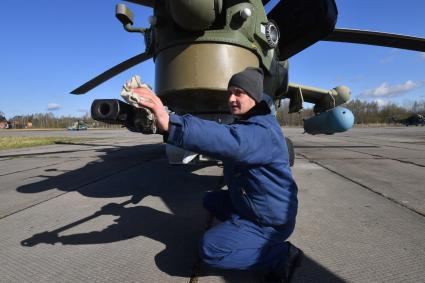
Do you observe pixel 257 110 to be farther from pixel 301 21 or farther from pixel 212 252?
pixel 301 21

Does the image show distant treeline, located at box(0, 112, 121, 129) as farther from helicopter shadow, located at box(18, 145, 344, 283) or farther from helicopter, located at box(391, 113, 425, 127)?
helicopter shadow, located at box(18, 145, 344, 283)

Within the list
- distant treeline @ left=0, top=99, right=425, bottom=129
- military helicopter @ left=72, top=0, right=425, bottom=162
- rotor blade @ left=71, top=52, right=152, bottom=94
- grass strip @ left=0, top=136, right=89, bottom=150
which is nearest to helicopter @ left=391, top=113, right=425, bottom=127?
distant treeline @ left=0, top=99, right=425, bottom=129

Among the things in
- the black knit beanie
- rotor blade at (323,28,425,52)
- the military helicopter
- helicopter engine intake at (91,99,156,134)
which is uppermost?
rotor blade at (323,28,425,52)

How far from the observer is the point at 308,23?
4832 millimetres

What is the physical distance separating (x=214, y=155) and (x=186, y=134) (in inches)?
7.7

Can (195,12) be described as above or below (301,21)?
below

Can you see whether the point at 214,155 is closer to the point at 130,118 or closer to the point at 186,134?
the point at 186,134

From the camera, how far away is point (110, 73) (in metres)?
8.40

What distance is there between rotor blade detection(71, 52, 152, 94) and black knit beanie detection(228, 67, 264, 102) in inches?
237

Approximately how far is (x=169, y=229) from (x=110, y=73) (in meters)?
6.35

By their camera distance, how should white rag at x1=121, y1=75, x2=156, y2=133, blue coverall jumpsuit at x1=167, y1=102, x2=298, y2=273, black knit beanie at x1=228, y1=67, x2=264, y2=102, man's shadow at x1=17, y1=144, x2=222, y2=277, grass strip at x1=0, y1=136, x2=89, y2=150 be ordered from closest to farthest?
white rag at x1=121, y1=75, x2=156, y2=133
blue coverall jumpsuit at x1=167, y1=102, x2=298, y2=273
black knit beanie at x1=228, y1=67, x2=264, y2=102
man's shadow at x1=17, y1=144, x2=222, y2=277
grass strip at x1=0, y1=136, x2=89, y2=150

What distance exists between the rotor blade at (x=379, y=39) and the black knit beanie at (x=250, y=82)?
4.79 metres

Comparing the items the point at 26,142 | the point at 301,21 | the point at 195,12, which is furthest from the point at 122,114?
the point at 26,142

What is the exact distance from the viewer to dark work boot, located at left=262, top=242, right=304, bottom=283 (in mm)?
2047
